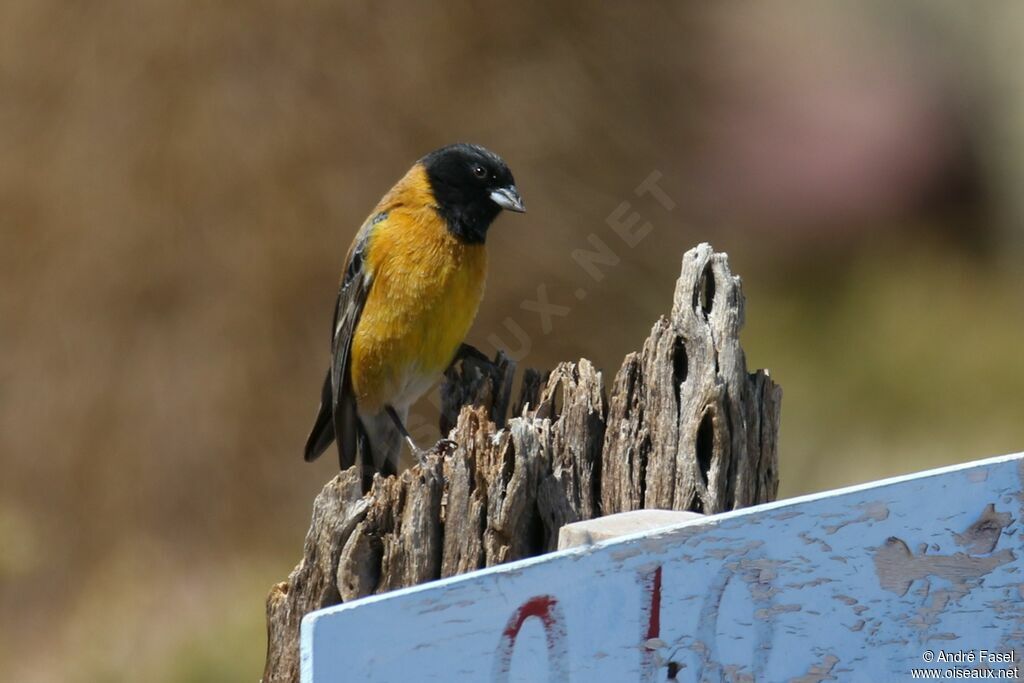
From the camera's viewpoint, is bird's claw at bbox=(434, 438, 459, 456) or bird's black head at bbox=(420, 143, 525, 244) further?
bird's black head at bbox=(420, 143, 525, 244)

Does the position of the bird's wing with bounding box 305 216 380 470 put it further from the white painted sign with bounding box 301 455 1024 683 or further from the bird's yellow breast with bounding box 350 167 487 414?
the white painted sign with bounding box 301 455 1024 683

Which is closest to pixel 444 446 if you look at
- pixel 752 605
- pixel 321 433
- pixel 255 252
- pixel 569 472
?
pixel 569 472

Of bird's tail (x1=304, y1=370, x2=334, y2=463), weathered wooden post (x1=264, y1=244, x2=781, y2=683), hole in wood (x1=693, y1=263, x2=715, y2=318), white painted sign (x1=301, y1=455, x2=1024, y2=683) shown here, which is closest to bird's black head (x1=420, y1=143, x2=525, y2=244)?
bird's tail (x1=304, y1=370, x2=334, y2=463)

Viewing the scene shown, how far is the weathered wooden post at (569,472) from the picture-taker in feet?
8.91

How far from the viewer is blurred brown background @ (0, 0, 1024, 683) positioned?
6.41m

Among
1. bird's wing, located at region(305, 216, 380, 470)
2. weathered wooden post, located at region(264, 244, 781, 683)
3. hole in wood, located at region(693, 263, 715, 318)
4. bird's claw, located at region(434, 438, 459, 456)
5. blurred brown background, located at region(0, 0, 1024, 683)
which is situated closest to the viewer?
weathered wooden post, located at region(264, 244, 781, 683)

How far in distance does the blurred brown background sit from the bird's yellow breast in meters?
1.27

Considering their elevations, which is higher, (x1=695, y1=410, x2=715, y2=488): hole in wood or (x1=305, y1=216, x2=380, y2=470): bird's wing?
(x1=305, y1=216, x2=380, y2=470): bird's wing

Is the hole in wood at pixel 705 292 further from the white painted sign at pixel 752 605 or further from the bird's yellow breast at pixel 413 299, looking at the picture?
Answer: the bird's yellow breast at pixel 413 299

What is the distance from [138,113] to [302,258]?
1010 mm

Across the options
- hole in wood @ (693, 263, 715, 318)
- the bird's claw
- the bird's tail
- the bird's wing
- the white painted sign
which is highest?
the bird's wing

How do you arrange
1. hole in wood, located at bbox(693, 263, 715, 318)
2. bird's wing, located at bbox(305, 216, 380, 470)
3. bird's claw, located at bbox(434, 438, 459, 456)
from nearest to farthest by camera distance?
hole in wood, located at bbox(693, 263, 715, 318), bird's claw, located at bbox(434, 438, 459, 456), bird's wing, located at bbox(305, 216, 380, 470)

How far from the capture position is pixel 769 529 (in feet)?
7.26

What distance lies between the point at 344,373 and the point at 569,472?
2.53 m
